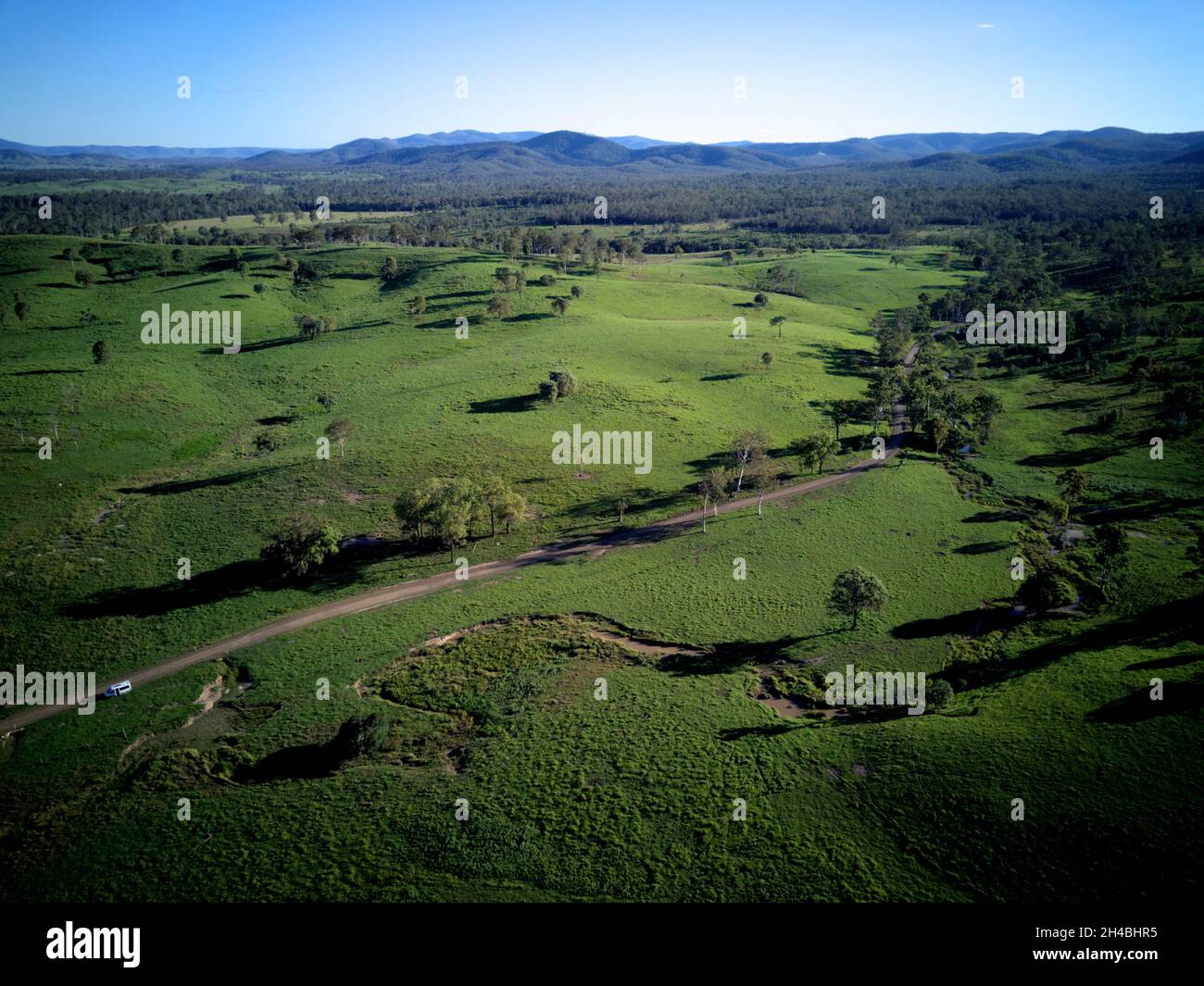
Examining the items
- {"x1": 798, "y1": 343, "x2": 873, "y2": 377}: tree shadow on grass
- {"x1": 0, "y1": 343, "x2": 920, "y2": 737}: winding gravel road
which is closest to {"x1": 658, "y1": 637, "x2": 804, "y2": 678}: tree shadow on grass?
{"x1": 0, "y1": 343, "x2": 920, "y2": 737}: winding gravel road

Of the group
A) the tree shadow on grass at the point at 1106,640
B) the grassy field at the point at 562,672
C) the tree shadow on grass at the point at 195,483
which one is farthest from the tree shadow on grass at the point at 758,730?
the tree shadow on grass at the point at 195,483

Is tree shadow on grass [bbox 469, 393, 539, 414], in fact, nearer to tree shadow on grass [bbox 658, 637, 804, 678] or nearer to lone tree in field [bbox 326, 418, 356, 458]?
lone tree in field [bbox 326, 418, 356, 458]

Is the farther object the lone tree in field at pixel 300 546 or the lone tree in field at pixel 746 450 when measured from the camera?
the lone tree in field at pixel 746 450

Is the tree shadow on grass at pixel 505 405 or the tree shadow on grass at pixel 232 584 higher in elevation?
the tree shadow on grass at pixel 505 405

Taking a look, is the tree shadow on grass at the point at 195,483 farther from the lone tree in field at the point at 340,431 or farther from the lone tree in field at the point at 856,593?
the lone tree in field at the point at 856,593

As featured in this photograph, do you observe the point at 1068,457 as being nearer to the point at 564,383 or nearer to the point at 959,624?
the point at 959,624
